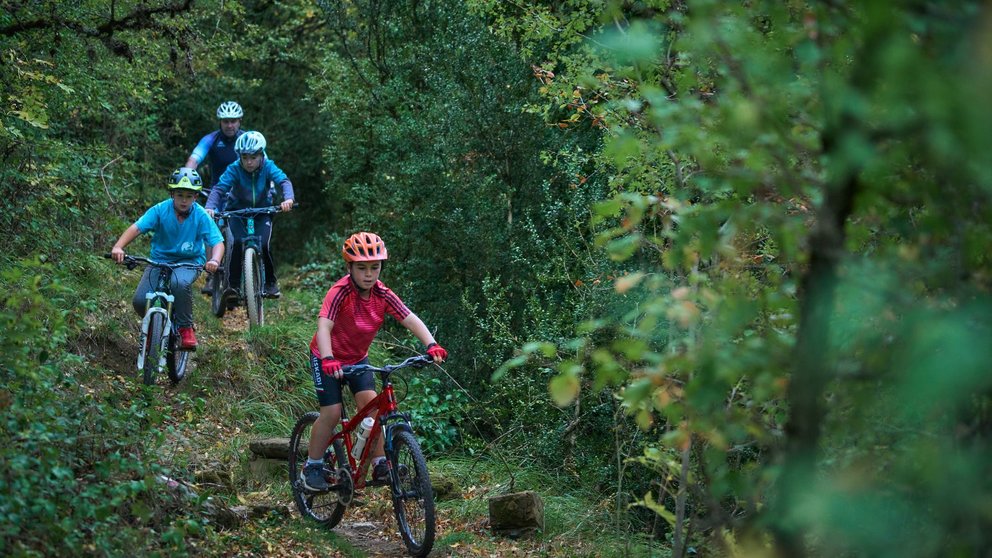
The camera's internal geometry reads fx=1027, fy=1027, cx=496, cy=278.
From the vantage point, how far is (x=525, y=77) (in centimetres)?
1184

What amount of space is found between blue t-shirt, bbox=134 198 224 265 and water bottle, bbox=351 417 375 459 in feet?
9.52

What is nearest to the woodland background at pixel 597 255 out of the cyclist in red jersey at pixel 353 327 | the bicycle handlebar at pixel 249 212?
the cyclist in red jersey at pixel 353 327

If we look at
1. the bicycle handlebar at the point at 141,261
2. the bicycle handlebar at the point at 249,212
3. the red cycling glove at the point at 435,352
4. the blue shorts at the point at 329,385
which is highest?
the bicycle handlebar at the point at 249,212

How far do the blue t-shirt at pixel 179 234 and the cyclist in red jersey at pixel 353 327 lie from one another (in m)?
2.50

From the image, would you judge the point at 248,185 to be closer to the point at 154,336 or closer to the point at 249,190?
the point at 249,190

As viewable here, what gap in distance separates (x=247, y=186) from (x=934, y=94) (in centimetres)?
986

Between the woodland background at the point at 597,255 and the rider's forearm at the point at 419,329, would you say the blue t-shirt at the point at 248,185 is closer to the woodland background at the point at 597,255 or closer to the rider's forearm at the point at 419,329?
the woodland background at the point at 597,255

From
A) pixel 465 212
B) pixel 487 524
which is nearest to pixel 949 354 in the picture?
pixel 487 524

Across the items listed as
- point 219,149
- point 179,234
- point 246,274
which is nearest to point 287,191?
point 246,274

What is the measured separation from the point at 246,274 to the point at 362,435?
4590 millimetres

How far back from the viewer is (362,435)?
23.5 ft

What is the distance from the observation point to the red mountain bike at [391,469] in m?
6.79

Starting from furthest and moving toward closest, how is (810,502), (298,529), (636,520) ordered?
(636,520) < (298,529) < (810,502)

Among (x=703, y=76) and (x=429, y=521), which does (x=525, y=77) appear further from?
(x=429, y=521)
